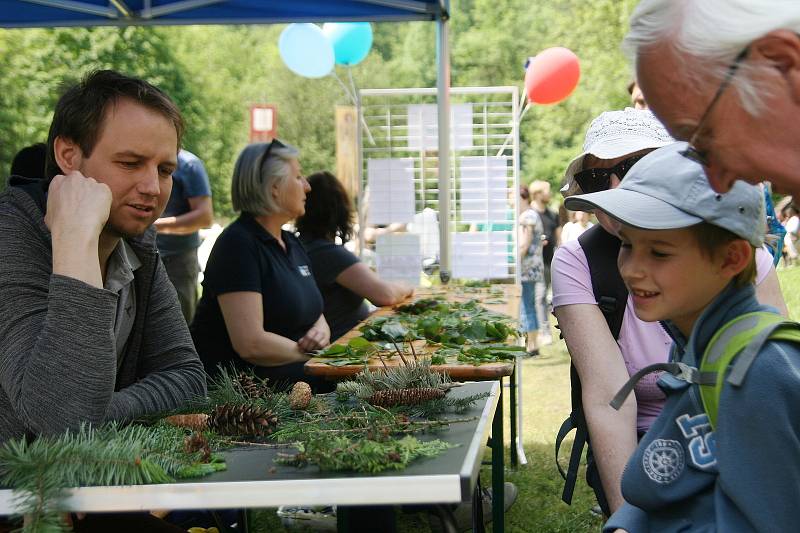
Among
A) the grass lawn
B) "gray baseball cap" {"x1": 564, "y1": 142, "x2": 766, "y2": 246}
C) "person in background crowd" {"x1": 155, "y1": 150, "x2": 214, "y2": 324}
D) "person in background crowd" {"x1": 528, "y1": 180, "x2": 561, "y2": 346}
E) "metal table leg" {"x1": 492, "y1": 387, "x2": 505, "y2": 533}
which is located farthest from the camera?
"person in background crowd" {"x1": 528, "y1": 180, "x2": 561, "y2": 346}

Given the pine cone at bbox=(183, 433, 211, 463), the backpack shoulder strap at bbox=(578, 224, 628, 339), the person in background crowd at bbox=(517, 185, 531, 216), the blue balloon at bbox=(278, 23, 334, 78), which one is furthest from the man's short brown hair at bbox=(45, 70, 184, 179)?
the person in background crowd at bbox=(517, 185, 531, 216)

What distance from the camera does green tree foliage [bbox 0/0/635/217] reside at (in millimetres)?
22750

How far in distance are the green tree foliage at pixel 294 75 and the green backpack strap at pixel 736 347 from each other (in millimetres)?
19583

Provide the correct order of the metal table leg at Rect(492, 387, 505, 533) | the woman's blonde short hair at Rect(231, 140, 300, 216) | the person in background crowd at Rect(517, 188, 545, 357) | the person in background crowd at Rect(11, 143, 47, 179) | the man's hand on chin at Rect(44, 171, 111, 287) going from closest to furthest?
the man's hand on chin at Rect(44, 171, 111, 287)
the metal table leg at Rect(492, 387, 505, 533)
the person in background crowd at Rect(11, 143, 47, 179)
the woman's blonde short hair at Rect(231, 140, 300, 216)
the person in background crowd at Rect(517, 188, 545, 357)

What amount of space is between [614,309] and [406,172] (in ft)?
17.3

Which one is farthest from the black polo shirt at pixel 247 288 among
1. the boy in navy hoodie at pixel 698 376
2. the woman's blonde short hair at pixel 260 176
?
the boy in navy hoodie at pixel 698 376

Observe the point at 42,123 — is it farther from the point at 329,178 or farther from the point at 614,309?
the point at 614,309

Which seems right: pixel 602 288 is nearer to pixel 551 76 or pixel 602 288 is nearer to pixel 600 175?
pixel 600 175

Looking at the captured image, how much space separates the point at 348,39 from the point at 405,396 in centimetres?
893

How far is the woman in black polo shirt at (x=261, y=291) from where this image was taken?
155 inches

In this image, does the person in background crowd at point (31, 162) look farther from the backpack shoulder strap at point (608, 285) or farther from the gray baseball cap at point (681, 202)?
the gray baseball cap at point (681, 202)

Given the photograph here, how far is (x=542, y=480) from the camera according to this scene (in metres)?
5.54

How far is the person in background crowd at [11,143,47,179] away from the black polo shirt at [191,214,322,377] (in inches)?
33.4

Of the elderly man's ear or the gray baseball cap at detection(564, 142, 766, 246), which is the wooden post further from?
the elderly man's ear
